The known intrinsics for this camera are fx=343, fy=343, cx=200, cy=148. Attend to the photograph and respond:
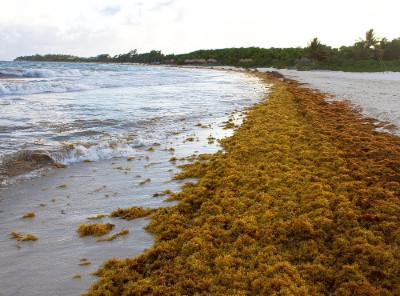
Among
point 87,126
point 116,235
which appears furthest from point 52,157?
point 116,235

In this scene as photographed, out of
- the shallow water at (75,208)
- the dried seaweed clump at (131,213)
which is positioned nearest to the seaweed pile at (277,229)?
the dried seaweed clump at (131,213)

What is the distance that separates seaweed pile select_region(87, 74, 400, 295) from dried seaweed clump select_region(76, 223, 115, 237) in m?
0.70

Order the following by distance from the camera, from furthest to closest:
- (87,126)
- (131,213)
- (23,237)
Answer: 1. (87,126)
2. (131,213)
3. (23,237)

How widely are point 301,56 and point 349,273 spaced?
233ft

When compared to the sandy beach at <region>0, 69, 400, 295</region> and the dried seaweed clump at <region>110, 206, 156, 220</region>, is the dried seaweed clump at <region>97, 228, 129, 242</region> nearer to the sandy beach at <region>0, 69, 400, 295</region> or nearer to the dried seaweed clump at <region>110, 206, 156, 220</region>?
the sandy beach at <region>0, 69, 400, 295</region>

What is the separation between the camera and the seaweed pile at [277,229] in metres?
3.58

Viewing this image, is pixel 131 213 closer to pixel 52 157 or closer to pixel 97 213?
pixel 97 213

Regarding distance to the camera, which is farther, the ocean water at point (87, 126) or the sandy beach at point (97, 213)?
the ocean water at point (87, 126)

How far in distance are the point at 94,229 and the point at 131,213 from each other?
0.70 meters

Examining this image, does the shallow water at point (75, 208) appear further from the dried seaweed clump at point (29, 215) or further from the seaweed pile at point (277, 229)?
→ the seaweed pile at point (277, 229)

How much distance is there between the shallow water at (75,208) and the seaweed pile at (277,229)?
0.36 m

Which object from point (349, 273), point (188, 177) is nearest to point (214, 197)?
point (188, 177)

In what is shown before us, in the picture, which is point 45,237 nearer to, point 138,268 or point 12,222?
point 12,222

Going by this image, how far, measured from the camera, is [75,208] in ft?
18.0
